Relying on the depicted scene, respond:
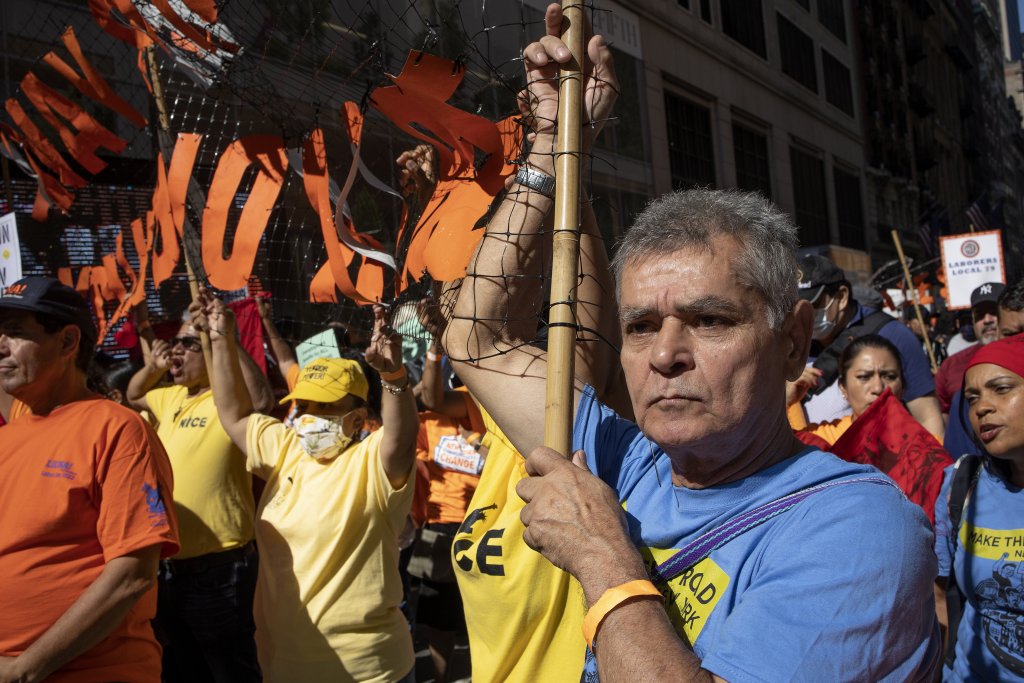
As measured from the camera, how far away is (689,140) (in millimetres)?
18344

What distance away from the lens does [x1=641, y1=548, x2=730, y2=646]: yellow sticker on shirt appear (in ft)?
4.22

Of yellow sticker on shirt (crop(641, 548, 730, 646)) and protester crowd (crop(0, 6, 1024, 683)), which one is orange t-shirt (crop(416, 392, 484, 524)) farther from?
yellow sticker on shirt (crop(641, 548, 730, 646))

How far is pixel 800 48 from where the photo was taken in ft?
81.9

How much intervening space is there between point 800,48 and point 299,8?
24.6 metres

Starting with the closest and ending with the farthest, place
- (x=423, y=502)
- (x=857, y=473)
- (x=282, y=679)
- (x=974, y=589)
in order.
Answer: (x=857, y=473) < (x=974, y=589) < (x=282, y=679) < (x=423, y=502)

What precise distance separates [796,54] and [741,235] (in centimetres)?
2583

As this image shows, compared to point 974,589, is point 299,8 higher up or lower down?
higher up

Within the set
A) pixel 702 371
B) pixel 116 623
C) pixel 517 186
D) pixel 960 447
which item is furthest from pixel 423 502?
pixel 702 371

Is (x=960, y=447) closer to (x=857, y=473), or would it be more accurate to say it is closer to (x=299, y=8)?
(x=857, y=473)

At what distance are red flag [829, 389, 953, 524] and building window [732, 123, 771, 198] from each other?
718 inches

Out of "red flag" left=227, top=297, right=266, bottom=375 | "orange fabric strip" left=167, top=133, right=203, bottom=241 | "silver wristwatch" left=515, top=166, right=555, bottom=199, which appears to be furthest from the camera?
"red flag" left=227, top=297, right=266, bottom=375

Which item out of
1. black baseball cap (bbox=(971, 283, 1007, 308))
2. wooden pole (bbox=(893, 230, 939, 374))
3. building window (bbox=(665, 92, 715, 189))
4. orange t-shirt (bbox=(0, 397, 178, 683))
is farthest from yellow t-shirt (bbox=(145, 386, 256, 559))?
building window (bbox=(665, 92, 715, 189))

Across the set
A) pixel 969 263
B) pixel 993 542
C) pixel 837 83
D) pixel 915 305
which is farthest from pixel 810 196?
pixel 993 542

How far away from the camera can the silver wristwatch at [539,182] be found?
1729 millimetres
